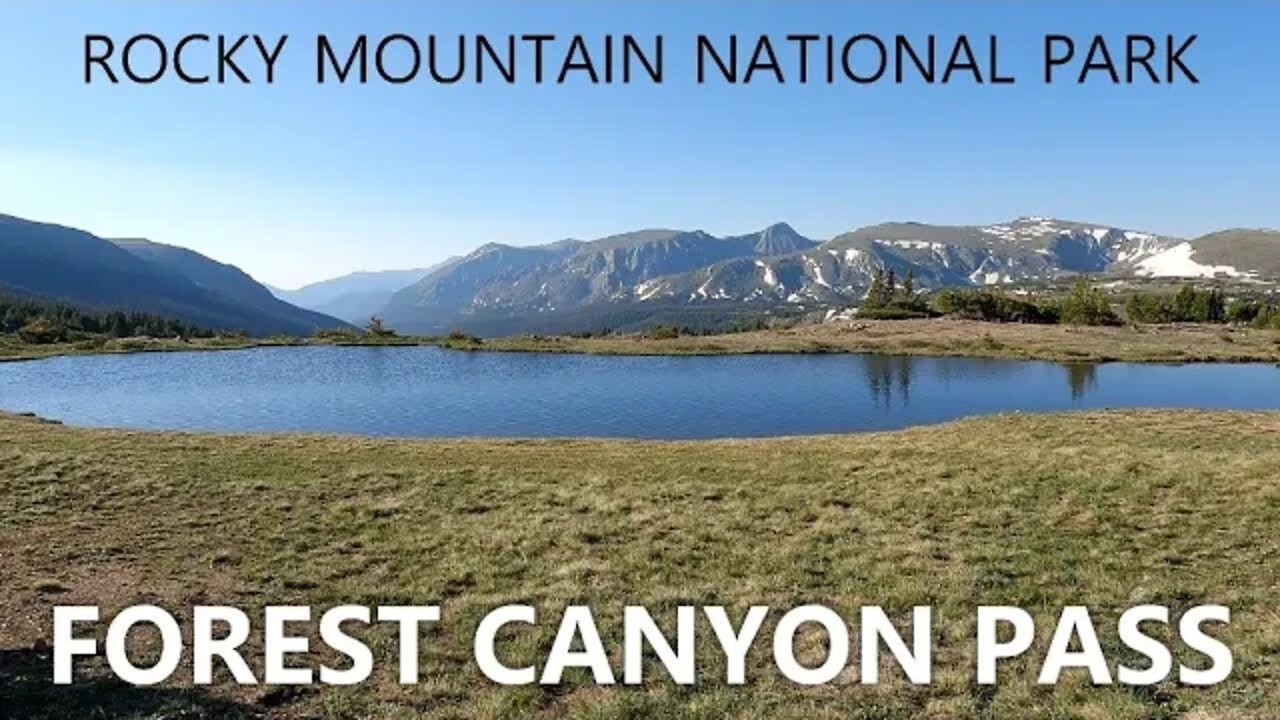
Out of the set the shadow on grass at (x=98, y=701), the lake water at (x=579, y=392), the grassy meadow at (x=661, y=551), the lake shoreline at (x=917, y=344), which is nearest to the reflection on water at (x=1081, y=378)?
the lake water at (x=579, y=392)

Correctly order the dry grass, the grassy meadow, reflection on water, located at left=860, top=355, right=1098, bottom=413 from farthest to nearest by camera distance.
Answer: the dry grass
reflection on water, located at left=860, top=355, right=1098, bottom=413
the grassy meadow

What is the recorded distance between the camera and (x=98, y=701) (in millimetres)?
12766

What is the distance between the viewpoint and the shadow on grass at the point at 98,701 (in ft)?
40.5

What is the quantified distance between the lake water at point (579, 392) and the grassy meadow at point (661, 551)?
21.5 metres

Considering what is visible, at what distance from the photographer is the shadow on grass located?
1234cm

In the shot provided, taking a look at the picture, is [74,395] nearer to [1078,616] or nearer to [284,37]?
[284,37]

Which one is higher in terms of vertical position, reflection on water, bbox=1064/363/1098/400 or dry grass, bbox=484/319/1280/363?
dry grass, bbox=484/319/1280/363

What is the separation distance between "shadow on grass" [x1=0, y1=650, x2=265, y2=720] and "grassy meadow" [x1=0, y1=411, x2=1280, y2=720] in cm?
5

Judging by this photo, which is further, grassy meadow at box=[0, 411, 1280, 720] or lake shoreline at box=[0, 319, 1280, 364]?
lake shoreline at box=[0, 319, 1280, 364]

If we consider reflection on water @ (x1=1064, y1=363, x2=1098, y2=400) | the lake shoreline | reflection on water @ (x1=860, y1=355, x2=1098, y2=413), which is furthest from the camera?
the lake shoreline

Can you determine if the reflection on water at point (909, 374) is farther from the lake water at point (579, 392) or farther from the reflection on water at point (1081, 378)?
the lake water at point (579, 392)

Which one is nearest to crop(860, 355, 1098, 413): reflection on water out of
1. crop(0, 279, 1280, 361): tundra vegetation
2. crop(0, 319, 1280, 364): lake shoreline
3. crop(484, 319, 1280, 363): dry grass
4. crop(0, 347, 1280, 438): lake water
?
crop(0, 347, 1280, 438): lake water

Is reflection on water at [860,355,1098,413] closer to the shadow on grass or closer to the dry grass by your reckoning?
the dry grass

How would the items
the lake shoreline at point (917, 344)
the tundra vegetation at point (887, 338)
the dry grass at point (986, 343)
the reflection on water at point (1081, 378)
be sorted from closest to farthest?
the reflection on water at point (1081, 378) → the lake shoreline at point (917, 344) → the dry grass at point (986, 343) → the tundra vegetation at point (887, 338)
